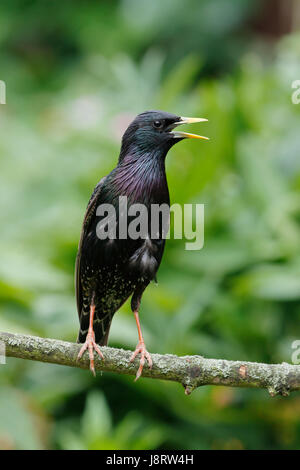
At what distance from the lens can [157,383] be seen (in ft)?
14.1

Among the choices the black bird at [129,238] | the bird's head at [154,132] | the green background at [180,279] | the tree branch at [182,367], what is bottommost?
the tree branch at [182,367]

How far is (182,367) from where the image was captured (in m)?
2.11

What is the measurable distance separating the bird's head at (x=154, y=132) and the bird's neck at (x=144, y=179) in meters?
0.02

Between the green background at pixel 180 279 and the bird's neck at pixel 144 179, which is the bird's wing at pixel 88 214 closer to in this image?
the bird's neck at pixel 144 179

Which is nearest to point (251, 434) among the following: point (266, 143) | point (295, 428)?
point (295, 428)

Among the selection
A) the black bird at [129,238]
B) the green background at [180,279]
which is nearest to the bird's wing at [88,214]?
the black bird at [129,238]

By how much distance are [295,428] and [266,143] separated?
6.49 ft

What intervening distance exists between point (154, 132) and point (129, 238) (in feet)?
0.96

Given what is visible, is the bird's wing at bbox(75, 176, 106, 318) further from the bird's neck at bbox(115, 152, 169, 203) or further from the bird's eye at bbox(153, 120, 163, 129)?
the bird's eye at bbox(153, 120, 163, 129)

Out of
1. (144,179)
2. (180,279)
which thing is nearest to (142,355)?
(144,179)

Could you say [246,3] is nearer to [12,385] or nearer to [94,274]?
[12,385]

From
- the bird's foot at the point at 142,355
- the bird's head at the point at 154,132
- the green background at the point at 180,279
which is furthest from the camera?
the green background at the point at 180,279

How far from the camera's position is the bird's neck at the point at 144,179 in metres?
1.92

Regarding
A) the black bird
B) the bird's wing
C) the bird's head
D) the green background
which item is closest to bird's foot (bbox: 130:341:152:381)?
the black bird
